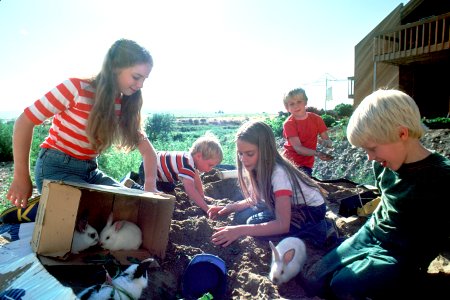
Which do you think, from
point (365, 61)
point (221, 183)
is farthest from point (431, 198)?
point (365, 61)

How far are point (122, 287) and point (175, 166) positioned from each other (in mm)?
1963

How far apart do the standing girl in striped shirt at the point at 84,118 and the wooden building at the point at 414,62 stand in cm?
1116

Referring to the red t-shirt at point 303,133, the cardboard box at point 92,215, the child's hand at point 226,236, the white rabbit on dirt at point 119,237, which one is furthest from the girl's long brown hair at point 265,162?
the red t-shirt at point 303,133

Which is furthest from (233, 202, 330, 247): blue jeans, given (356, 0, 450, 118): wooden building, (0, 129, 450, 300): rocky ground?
(356, 0, 450, 118): wooden building

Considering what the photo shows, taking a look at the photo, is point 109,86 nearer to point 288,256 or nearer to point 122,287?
point 122,287

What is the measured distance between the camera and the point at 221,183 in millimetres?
4645

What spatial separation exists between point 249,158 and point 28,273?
157cm

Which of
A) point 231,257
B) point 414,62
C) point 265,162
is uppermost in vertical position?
point 414,62

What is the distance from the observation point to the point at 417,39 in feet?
37.5

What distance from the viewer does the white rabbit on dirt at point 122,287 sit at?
1727mm

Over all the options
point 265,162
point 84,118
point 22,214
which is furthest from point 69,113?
point 265,162

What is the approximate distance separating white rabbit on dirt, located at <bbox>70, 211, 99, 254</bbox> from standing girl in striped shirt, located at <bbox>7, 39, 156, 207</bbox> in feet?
1.19

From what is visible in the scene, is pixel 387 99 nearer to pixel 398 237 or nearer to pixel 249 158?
pixel 398 237

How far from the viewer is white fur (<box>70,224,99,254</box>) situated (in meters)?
2.35
